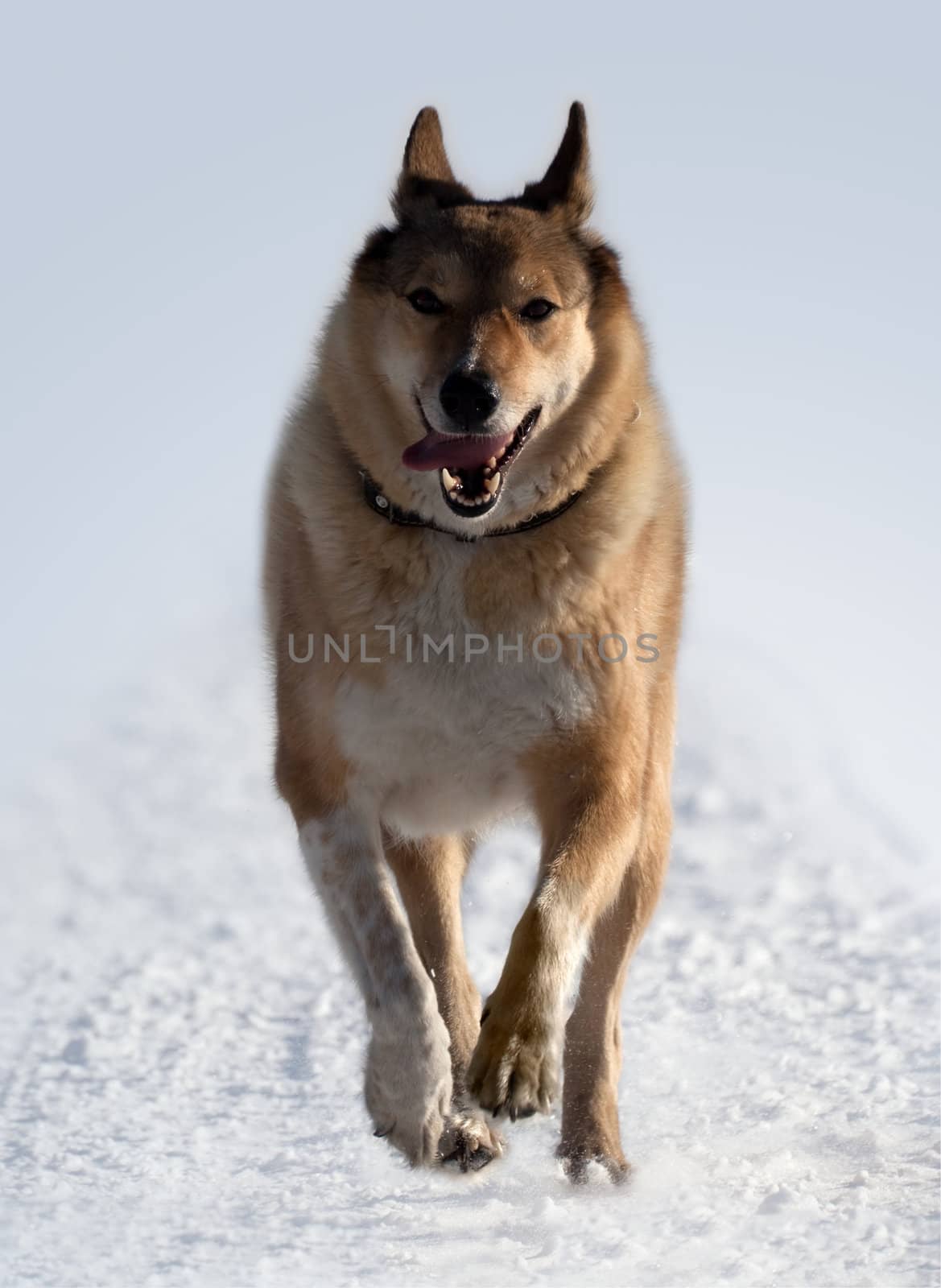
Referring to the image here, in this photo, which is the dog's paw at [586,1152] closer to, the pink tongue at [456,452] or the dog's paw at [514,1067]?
the dog's paw at [514,1067]

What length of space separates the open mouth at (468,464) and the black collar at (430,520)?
17cm

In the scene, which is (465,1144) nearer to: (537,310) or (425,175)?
(537,310)

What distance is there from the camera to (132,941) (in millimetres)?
6438

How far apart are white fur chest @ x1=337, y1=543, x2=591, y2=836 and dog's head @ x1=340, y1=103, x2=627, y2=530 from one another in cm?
26

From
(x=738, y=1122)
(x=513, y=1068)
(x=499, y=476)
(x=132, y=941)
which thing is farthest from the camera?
(x=132, y=941)

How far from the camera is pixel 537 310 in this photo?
3631 mm

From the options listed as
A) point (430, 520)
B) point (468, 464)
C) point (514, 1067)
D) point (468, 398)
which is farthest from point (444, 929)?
point (468, 398)

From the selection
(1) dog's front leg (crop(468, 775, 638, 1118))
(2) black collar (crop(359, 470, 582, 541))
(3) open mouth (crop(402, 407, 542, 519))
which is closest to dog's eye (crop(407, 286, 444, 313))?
(3) open mouth (crop(402, 407, 542, 519))

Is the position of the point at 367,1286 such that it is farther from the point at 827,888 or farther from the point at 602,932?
the point at 827,888

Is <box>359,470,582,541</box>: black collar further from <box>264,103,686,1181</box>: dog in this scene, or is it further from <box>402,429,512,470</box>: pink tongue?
<box>402,429,512,470</box>: pink tongue

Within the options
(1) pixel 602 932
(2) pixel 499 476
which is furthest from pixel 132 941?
(2) pixel 499 476

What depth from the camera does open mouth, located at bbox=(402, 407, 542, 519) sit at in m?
3.50

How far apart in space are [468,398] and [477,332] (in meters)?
0.19

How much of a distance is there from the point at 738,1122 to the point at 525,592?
213cm
